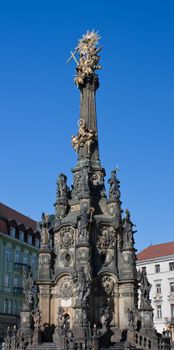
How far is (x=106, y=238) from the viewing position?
2673 cm

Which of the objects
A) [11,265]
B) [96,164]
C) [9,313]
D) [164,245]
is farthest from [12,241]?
[96,164]

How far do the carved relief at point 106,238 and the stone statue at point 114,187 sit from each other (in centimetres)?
210

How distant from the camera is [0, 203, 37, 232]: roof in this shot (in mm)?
55181

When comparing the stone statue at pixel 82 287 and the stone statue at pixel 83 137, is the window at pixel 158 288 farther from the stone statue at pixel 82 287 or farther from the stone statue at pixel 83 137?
the stone statue at pixel 82 287

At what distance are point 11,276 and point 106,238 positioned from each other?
28.2 m

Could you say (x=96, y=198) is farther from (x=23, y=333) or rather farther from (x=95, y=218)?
(x=23, y=333)

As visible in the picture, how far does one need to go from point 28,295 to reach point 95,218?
5.67m

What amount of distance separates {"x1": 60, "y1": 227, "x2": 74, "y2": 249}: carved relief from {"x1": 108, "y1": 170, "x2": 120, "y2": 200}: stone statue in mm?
3254

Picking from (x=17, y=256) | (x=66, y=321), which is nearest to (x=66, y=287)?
(x=66, y=321)

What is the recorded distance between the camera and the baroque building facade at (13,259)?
50.1m

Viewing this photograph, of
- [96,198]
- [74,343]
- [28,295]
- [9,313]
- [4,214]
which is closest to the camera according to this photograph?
[74,343]

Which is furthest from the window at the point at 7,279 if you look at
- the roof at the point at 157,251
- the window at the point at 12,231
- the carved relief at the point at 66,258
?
the carved relief at the point at 66,258

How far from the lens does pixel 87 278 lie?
24.5 metres

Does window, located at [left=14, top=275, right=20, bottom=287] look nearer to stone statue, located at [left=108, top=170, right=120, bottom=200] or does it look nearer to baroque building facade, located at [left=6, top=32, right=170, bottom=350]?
baroque building facade, located at [left=6, top=32, right=170, bottom=350]
